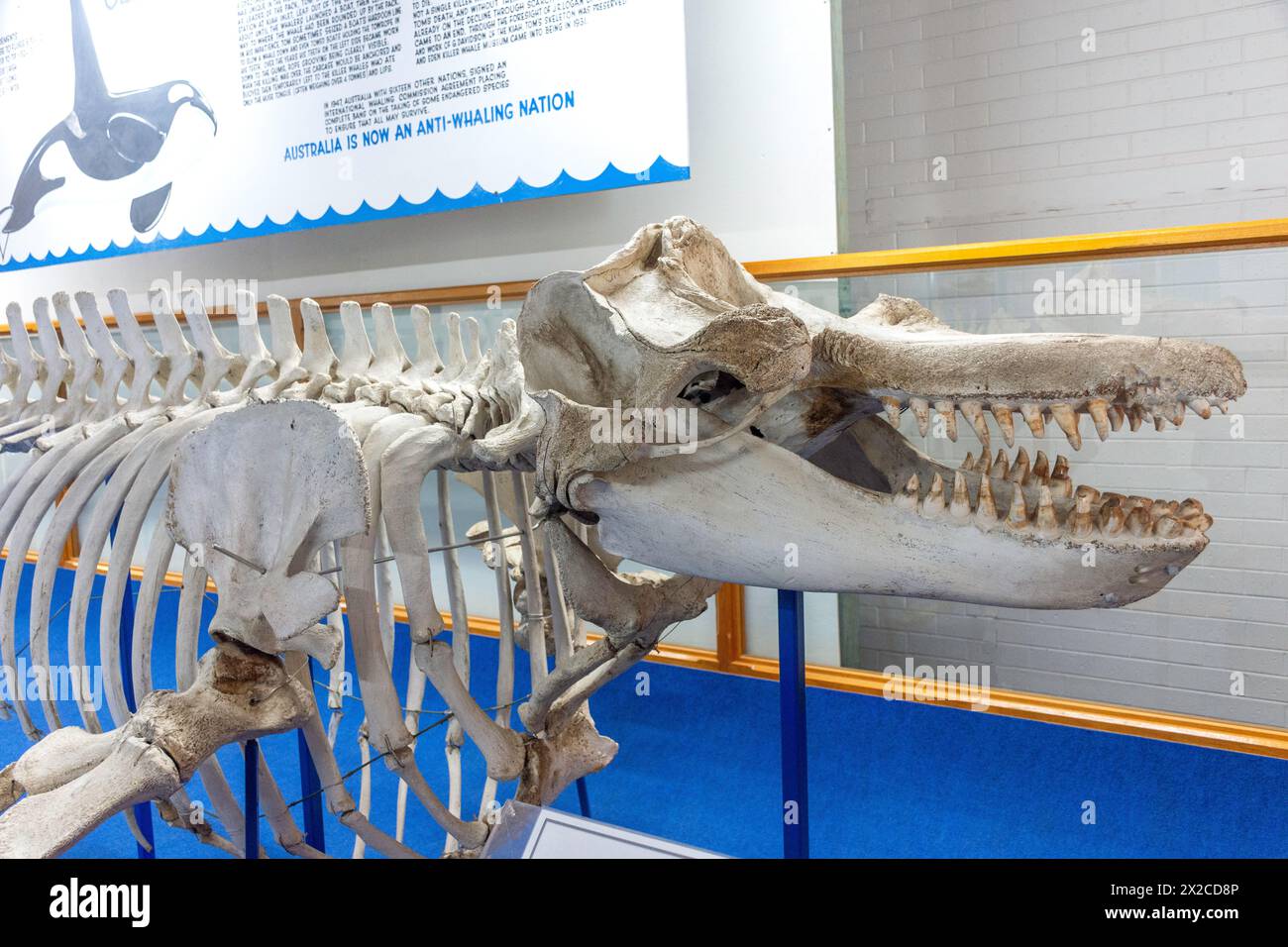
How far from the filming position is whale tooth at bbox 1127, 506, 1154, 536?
144 cm

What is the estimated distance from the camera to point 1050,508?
1485mm

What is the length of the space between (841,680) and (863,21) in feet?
9.41

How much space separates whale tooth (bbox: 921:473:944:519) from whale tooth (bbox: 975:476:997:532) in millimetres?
52

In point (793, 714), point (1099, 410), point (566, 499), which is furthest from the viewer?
point (793, 714)

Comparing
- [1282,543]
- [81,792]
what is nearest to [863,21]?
[1282,543]

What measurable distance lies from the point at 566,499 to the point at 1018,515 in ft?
2.43

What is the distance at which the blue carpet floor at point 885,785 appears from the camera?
3.17m

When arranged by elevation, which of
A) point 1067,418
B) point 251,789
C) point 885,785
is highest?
point 1067,418

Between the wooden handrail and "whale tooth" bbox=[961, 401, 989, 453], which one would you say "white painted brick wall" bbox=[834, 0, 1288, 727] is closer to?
the wooden handrail

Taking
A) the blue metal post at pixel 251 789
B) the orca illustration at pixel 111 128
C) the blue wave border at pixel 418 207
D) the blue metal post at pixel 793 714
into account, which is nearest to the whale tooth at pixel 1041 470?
the blue metal post at pixel 793 714

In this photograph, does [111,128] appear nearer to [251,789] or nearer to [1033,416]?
[251,789]

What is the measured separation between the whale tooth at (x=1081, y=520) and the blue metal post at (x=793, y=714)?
65 cm

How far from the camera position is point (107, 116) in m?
6.20

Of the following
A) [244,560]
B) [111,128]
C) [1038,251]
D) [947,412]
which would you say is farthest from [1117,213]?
[111,128]
